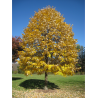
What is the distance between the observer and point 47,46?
533 cm

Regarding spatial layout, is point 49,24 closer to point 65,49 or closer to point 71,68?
point 65,49

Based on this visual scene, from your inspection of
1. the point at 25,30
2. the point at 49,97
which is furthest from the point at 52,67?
the point at 25,30

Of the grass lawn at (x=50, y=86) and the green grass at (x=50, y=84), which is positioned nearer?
the grass lawn at (x=50, y=86)

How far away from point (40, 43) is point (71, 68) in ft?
8.23

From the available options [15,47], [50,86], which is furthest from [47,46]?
[15,47]

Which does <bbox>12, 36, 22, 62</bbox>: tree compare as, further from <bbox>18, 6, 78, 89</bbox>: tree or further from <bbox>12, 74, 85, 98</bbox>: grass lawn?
<bbox>18, 6, 78, 89</bbox>: tree

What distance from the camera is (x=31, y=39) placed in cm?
543

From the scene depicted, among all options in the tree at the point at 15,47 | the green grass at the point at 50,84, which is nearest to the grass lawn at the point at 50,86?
the green grass at the point at 50,84

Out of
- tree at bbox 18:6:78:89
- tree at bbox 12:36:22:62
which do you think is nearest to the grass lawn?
tree at bbox 18:6:78:89

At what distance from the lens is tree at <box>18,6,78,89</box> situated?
527cm

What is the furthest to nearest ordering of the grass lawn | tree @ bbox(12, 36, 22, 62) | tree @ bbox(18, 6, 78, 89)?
tree @ bbox(12, 36, 22, 62)
the grass lawn
tree @ bbox(18, 6, 78, 89)

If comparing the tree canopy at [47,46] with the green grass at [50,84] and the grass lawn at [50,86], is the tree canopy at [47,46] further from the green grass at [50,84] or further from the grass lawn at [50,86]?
the green grass at [50,84]

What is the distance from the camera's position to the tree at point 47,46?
208 inches
